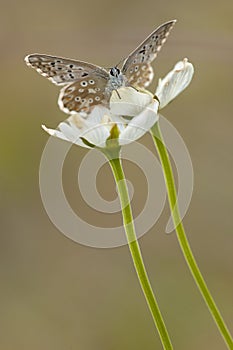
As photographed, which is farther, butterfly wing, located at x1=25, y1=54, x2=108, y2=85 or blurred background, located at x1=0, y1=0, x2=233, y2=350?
blurred background, located at x1=0, y1=0, x2=233, y2=350

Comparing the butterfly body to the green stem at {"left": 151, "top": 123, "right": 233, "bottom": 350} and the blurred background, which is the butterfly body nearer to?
the green stem at {"left": 151, "top": 123, "right": 233, "bottom": 350}

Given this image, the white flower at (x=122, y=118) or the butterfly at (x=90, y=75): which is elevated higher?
the butterfly at (x=90, y=75)

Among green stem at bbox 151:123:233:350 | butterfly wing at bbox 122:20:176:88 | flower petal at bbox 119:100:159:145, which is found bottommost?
green stem at bbox 151:123:233:350

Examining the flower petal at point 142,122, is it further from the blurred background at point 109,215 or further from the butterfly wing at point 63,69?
the blurred background at point 109,215

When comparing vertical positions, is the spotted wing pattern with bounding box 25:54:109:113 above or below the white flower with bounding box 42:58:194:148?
above

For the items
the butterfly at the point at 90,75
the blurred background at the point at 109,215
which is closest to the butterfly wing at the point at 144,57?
the butterfly at the point at 90,75

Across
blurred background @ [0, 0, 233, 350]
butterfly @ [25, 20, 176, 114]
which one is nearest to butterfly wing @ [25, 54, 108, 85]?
butterfly @ [25, 20, 176, 114]

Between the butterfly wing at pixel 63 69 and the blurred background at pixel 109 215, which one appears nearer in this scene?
the butterfly wing at pixel 63 69

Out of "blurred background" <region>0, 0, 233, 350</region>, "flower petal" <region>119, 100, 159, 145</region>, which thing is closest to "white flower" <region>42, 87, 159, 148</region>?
"flower petal" <region>119, 100, 159, 145</region>

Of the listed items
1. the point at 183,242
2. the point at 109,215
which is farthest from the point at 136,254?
the point at 109,215
